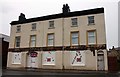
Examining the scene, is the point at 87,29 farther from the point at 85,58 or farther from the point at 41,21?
the point at 41,21

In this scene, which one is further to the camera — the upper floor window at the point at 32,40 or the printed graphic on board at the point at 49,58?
the upper floor window at the point at 32,40

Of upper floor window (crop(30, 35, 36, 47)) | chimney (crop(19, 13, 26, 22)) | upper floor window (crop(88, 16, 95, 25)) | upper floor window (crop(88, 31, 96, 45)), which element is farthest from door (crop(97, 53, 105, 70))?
chimney (crop(19, 13, 26, 22))

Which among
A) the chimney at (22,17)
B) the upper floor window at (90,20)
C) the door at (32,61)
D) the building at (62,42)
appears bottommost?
the door at (32,61)

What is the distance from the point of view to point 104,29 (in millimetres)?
25984

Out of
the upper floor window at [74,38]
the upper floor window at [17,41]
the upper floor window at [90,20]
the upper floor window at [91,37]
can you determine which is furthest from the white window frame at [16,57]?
the upper floor window at [90,20]

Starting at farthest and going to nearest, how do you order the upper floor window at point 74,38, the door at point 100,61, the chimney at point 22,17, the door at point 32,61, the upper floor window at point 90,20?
the chimney at point 22,17, the door at point 32,61, the upper floor window at point 74,38, the upper floor window at point 90,20, the door at point 100,61

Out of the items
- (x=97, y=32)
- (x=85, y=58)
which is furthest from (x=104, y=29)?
(x=85, y=58)

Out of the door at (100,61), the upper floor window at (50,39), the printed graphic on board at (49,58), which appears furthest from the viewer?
the upper floor window at (50,39)

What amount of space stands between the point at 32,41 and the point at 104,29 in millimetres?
12471

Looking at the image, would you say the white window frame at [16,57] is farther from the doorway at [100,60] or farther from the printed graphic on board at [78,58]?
the doorway at [100,60]

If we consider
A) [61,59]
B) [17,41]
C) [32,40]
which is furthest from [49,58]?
[17,41]

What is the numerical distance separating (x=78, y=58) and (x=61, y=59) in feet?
8.99

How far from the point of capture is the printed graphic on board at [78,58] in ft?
86.9

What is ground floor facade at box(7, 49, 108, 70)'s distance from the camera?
84.2 feet
